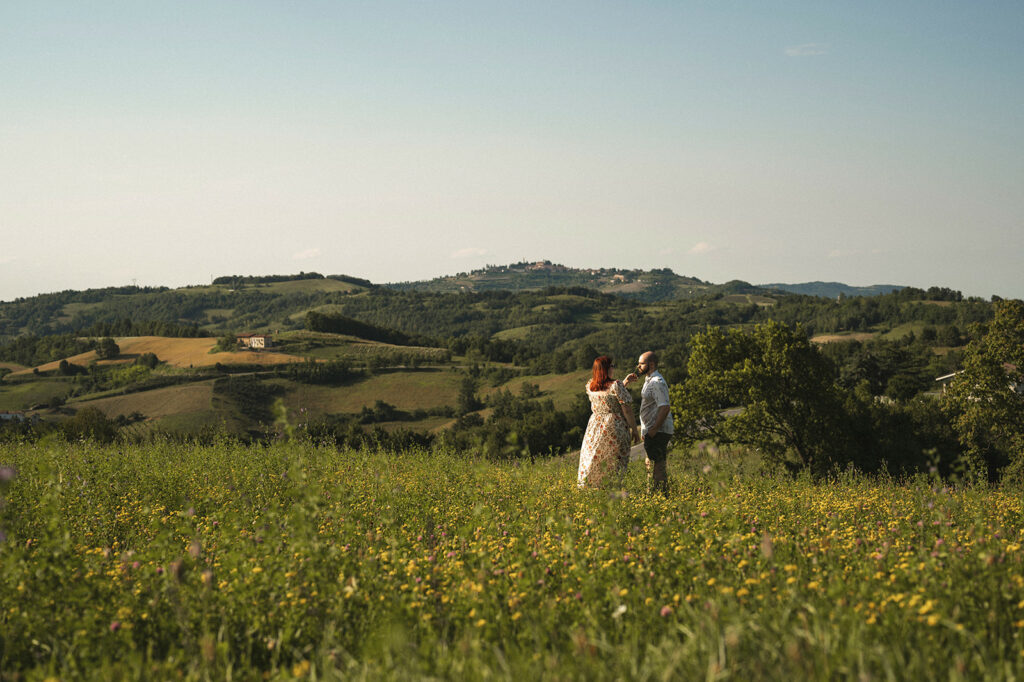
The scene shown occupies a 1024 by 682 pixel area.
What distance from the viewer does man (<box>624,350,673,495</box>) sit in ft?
29.3

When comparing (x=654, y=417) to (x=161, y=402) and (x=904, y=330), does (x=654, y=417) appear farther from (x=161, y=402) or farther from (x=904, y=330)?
(x=904, y=330)

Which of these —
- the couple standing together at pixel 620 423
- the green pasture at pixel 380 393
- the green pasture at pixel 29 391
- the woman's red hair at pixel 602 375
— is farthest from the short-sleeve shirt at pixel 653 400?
the green pasture at pixel 29 391

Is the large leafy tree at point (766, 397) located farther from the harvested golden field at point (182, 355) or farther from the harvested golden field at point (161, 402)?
the harvested golden field at point (182, 355)

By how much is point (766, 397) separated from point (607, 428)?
23.0 meters

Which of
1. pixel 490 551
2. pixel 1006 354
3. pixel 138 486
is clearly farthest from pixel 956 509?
pixel 1006 354

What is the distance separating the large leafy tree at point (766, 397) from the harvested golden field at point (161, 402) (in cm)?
6753

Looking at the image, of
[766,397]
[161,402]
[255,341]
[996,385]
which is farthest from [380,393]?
[996,385]

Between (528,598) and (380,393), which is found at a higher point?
(528,598)

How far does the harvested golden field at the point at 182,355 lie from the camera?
107812 millimetres

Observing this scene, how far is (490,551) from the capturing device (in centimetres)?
471

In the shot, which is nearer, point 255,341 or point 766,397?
point 766,397

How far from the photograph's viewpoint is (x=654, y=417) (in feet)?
30.3

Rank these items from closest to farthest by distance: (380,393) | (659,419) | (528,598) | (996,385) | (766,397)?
1. (528,598)
2. (659,419)
3. (996,385)
4. (766,397)
5. (380,393)

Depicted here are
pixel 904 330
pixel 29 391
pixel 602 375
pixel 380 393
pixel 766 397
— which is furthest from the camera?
pixel 904 330
